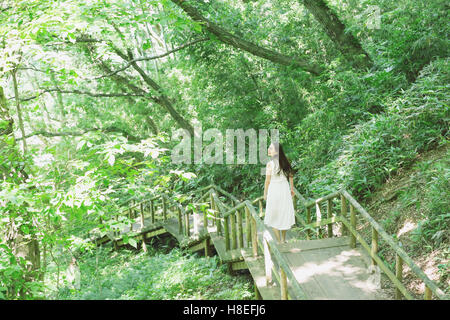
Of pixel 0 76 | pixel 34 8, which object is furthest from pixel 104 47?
pixel 0 76

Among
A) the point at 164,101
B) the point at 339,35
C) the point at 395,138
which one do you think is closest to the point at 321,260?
the point at 395,138

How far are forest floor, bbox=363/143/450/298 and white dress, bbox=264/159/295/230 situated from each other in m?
1.61

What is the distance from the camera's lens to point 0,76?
450cm

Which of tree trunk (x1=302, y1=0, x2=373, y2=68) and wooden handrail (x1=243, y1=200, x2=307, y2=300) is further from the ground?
tree trunk (x1=302, y1=0, x2=373, y2=68)

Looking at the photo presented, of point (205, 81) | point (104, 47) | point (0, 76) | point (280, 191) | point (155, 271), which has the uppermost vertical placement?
point (205, 81)

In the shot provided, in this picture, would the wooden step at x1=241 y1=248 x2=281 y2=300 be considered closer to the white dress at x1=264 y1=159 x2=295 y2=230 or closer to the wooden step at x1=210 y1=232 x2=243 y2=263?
the wooden step at x1=210 y1=232 x2=243 y2=263

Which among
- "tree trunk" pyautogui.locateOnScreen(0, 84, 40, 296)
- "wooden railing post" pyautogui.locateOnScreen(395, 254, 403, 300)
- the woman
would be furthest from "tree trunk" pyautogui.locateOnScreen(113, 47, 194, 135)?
"wooden railing post" pyautogui.locateOnScreen(395, 254, 403, 300)

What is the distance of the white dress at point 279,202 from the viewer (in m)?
5.73

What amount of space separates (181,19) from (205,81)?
5.35 meters

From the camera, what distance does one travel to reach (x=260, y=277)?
4.84m

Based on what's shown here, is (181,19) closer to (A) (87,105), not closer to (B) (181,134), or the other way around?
(B) (181,134)

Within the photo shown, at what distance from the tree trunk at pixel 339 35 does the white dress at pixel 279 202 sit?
17.5ft

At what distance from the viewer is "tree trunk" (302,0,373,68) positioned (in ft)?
30.4

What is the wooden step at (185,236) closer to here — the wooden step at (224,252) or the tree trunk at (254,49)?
the wooden step at (224,252)
